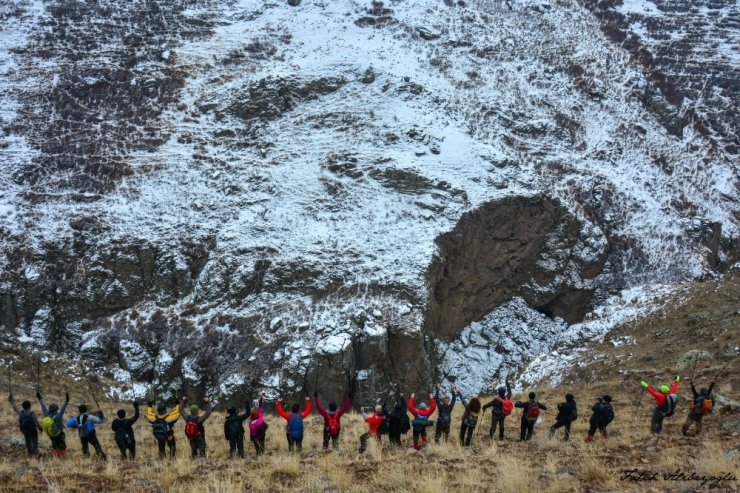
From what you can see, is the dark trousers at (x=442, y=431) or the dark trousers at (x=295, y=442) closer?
the dark trousers at (x=295, y=442)

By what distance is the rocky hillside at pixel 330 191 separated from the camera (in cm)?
2225

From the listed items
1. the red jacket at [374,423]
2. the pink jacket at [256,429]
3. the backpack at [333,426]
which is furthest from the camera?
the red jacket at [374,423]

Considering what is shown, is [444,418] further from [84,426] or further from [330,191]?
[330,191]

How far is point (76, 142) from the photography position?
29156mm

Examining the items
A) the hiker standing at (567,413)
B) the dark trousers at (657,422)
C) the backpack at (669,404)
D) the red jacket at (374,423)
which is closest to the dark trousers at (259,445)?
the red jacket at (374,423)

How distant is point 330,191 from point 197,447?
55.3 feet

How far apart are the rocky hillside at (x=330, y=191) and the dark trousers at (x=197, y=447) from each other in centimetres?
796

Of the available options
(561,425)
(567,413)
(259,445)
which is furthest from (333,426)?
(567,413)

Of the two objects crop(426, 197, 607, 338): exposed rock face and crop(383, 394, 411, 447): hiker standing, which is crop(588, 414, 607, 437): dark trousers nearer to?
crop(383, 394, 411, 447): hiker standing

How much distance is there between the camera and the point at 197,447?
11.8 m

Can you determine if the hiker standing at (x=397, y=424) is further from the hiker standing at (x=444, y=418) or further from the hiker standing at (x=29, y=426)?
the hiker standing at (x=29, y=426)

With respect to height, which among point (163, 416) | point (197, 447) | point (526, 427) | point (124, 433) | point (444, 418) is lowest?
point (526, 427)

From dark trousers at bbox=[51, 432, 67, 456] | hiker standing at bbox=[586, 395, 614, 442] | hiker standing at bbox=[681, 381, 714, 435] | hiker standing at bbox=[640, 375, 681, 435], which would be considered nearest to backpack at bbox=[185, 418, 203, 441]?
dark trousers at bbox=[51, 432, 67, 456]

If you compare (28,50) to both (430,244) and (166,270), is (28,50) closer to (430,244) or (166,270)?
(166,270)
